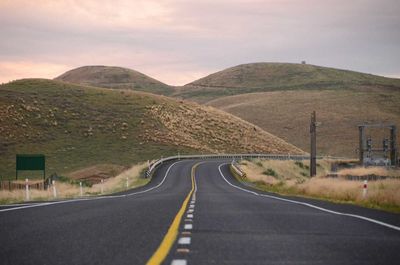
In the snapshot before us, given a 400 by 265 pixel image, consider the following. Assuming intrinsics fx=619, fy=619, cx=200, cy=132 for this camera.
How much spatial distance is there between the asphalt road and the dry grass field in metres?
106

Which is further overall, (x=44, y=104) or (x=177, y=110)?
(x=177, y=110)

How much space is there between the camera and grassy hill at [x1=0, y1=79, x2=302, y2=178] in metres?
86.9

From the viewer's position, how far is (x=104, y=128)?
103 meters

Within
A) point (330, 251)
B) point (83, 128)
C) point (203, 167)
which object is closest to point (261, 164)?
point (203, 167)

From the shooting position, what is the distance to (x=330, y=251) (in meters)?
8.45

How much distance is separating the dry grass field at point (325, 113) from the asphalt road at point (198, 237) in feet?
347

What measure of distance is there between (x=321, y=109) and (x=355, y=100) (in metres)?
13.6

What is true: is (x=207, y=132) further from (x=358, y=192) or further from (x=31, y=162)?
(x=358, y=192)

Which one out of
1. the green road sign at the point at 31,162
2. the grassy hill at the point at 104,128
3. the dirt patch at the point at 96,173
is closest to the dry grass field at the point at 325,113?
the grassy hill at the point at 104,128

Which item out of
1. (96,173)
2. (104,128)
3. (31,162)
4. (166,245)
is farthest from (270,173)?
(166,245)

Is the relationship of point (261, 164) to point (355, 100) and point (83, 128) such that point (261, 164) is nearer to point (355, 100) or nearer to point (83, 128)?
point (83, 128)

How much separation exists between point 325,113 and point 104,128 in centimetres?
6808

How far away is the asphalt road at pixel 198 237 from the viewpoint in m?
7.76

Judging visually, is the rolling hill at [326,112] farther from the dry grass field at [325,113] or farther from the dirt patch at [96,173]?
the dirt patch at [96,173]
